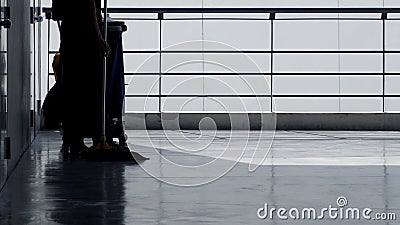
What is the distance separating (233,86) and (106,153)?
12.6 ft

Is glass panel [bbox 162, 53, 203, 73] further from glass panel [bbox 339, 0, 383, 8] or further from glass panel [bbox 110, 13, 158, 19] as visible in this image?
glass panel [bbox 339, 0, 383, 8]

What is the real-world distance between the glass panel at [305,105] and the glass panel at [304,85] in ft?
0.24

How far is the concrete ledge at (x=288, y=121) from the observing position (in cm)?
730

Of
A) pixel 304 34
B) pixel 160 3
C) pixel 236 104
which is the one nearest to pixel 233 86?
pixel 236 104

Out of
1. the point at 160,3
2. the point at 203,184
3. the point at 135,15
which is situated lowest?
the point at 203,184

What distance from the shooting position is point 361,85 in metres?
8.01

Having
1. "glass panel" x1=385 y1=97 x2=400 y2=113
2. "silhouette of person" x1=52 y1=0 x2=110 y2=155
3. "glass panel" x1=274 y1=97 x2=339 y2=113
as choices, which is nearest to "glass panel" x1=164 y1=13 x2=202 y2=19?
"glass panel" x1=274 y1=97 x2=339 y2=113

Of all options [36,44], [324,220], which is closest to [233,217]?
[324,220]

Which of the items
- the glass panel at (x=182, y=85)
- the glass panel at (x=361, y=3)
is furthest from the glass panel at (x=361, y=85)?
the glass panel at (x=361, y=3)

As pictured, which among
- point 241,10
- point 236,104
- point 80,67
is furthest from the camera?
point 236,104

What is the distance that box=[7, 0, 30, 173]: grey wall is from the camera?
3.97m

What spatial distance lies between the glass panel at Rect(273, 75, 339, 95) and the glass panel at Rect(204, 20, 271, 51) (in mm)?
300

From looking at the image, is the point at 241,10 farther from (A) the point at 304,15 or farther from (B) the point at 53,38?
(B) the point at 53,38

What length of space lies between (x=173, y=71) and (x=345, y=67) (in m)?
1.38
